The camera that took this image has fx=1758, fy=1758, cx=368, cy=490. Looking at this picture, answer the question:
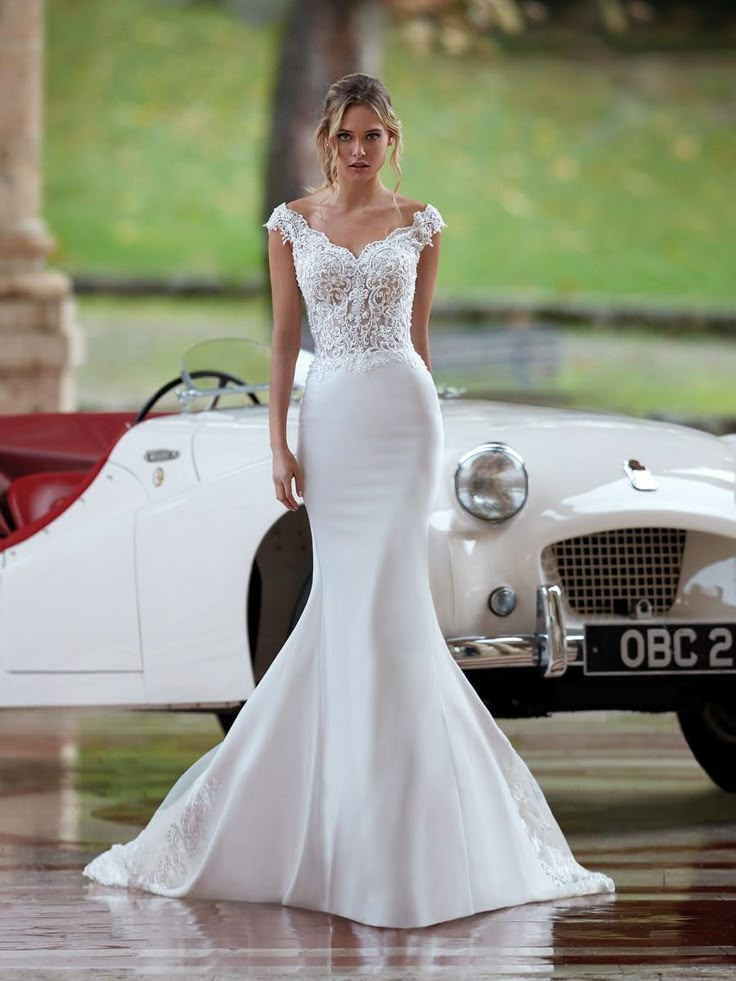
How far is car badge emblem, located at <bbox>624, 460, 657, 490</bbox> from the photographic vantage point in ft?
15.0

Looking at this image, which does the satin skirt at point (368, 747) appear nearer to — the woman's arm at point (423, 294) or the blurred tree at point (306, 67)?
the woman's arm at point (423, 294)

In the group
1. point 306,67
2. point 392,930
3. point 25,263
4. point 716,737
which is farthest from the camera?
point 306,67

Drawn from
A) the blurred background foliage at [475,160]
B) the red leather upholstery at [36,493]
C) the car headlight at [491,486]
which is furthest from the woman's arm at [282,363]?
the blurred background foliage at [475,160]

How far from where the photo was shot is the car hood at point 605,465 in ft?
14.8

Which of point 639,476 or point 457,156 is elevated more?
point 457,156

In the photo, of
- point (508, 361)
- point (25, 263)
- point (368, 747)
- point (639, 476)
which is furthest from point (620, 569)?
point (508, 361)

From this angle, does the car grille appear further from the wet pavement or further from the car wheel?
the car wheel

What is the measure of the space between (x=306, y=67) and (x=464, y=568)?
11.6 metres

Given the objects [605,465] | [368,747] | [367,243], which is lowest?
[368,747]

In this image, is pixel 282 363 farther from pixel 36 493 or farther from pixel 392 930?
pixel 36 493

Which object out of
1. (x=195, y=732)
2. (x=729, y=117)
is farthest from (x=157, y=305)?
(x=195, y=732)

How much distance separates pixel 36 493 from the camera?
5.48 meters

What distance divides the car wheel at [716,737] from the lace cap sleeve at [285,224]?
7.30 feet

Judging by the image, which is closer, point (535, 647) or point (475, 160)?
point (535, 647)
